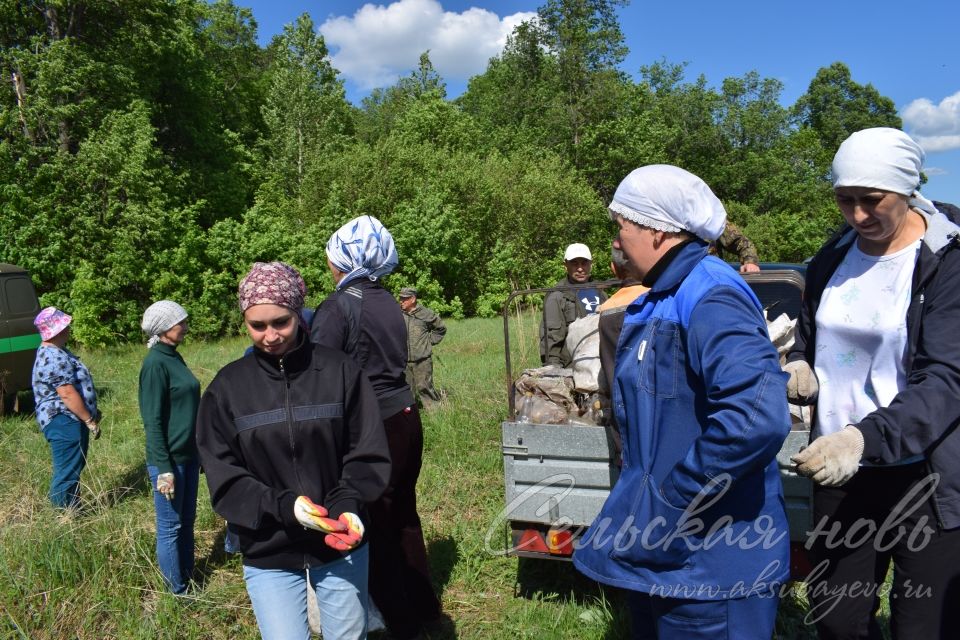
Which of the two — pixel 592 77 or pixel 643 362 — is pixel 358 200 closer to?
pixel 592 77

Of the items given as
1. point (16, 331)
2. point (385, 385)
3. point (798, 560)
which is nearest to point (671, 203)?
point (385, 385)

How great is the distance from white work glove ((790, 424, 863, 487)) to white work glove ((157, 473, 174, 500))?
11.1 ft

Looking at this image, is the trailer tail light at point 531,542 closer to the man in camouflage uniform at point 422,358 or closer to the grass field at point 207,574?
the grass field at point 207,574

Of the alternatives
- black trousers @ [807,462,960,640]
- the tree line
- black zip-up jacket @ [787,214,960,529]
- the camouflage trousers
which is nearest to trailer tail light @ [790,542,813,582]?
black trousers @ [807,462,960,640]

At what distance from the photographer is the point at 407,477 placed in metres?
3.61

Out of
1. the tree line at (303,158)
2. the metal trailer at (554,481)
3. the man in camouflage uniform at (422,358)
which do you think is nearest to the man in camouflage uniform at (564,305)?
the man in camouflage uniform at (422,358)

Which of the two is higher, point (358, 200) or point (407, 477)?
point (358, 200)

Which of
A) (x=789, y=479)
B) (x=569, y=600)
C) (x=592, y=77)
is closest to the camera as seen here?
(x=789, y=479)

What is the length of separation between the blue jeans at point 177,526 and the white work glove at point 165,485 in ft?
0.11

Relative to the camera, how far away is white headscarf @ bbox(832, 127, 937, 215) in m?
2.06

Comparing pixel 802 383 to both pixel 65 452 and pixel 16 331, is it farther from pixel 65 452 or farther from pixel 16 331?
pixel 16 331

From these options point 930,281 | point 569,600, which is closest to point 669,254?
point 930,281

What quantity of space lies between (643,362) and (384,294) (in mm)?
1805

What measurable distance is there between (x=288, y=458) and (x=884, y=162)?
2063 mm
